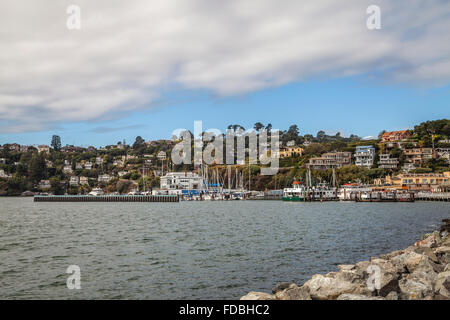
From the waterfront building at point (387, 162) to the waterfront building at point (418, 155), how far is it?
5061 millimetres

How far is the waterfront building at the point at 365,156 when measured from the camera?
531 ft

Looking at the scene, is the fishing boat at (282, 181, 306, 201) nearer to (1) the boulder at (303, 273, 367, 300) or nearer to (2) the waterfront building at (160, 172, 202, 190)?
(2) the waterfront building at (160, 172, 202, 190)

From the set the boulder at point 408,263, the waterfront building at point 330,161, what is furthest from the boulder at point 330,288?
the waterfront building at point 330,161

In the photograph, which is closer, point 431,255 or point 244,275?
point 431,255

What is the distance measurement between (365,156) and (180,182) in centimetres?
7621

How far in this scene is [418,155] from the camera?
509ft

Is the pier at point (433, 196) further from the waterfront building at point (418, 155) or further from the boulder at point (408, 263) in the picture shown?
the boulder at point (408, 263)

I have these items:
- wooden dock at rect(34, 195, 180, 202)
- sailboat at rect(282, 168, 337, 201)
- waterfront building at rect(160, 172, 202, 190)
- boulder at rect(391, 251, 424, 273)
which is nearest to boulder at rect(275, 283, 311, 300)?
boulder at rect(391, 251, 424, 273)

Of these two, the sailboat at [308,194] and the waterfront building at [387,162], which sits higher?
the waterfront building at [387,162]
